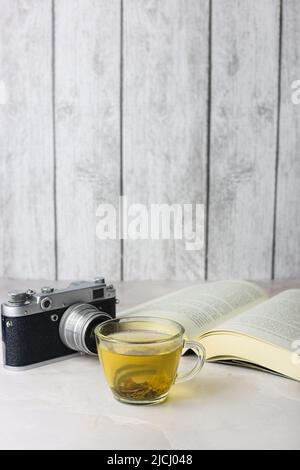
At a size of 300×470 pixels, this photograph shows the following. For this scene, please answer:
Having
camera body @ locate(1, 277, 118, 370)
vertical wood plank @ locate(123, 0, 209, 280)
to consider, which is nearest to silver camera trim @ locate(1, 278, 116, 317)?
camera body @ locate(1, 277, 118, 370)

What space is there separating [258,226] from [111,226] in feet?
0.93

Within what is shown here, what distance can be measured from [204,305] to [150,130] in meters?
0.47

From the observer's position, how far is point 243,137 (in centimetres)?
118

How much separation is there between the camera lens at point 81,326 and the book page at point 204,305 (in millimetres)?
113

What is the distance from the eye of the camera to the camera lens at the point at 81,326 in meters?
0.69

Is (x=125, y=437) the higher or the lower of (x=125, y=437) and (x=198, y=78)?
the lower

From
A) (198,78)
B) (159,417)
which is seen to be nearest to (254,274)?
(198,78)

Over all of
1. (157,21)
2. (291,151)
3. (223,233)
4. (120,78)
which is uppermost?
(157,21)

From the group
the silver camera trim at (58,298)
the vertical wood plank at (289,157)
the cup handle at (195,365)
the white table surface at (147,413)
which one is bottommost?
the white table surface at (147,413)

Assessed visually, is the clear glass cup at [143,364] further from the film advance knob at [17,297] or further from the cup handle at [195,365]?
the film advance knob at [17,297]

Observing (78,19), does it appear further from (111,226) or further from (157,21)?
(111,226)

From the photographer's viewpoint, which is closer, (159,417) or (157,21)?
(159,417)

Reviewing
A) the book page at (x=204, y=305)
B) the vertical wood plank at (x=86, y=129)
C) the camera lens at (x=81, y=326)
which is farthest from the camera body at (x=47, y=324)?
the vertical wood plank at (x=86, y=129)

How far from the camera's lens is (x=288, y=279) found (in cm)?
122
